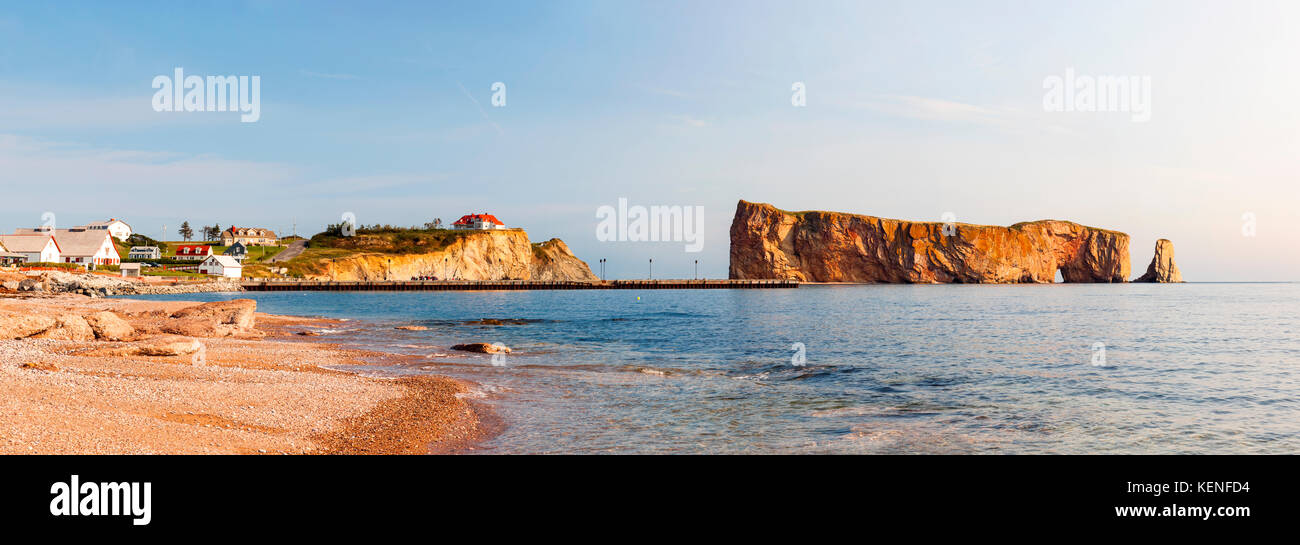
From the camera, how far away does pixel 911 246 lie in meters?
196

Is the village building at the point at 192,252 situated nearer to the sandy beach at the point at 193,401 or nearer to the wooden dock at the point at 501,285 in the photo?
the wooden dock at the point at 501,285

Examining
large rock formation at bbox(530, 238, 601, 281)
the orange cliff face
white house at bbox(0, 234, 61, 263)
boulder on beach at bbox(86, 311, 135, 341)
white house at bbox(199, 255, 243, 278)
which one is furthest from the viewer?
the orange cliff face

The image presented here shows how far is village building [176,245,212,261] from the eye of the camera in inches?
5769

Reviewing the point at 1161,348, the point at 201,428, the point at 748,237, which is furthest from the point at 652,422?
the point at 748,237

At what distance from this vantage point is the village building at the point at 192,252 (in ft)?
481

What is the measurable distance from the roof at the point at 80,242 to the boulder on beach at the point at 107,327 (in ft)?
402

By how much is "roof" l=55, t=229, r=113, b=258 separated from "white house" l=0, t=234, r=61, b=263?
368cm

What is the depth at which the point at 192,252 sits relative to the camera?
14875 cm

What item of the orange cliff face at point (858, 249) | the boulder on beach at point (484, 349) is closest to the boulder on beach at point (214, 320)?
the boulder on beach at point (484, 349)

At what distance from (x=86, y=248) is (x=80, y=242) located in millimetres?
3232

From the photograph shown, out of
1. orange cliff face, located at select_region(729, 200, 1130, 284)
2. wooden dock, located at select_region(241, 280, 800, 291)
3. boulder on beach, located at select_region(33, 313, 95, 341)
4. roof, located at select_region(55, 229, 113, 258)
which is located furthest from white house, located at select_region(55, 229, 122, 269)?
orange cliff face, located at select_region(729, 200, 1130, 284)

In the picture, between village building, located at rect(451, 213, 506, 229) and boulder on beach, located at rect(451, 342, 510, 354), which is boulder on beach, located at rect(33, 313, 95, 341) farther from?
village building, located at rect(451, 213, 506, 229)
